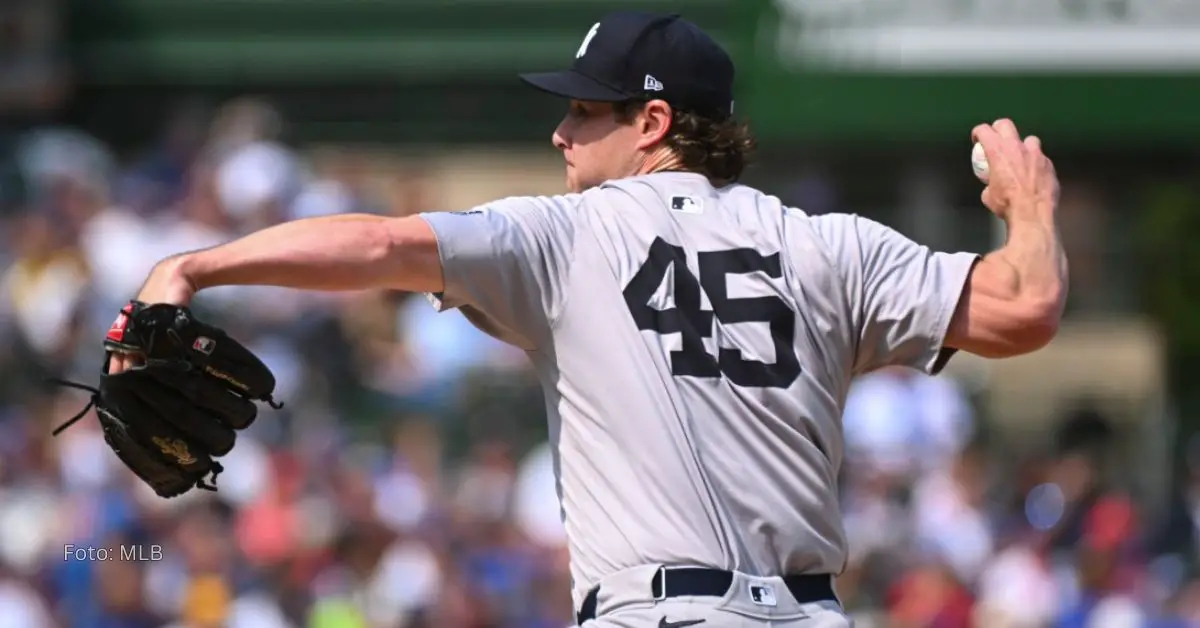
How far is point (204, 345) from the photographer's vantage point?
10.3 feet

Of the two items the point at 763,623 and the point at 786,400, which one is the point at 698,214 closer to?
the point at 786,400

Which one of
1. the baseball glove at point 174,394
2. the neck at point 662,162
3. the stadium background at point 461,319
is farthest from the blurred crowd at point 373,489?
the baseball glove at point 174,394

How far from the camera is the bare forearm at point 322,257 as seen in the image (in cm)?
304

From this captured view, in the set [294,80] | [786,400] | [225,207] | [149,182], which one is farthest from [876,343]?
[294,80]

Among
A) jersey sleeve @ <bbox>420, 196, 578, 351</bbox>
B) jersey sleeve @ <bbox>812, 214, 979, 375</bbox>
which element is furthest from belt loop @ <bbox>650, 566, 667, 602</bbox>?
jersey sleeve @ <bbox>812, 214, 979, 375</bbox>

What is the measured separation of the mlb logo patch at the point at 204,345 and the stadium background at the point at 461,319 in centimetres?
527

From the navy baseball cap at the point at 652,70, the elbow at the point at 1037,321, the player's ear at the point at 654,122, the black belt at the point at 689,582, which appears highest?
the navy baseball cap at the point at 652,70

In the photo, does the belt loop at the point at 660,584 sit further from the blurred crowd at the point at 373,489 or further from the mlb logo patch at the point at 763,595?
the blurred crowd at the point at 373,489

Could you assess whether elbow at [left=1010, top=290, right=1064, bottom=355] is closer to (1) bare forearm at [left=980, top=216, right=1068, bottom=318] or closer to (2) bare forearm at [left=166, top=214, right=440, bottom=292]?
(1) bare forearm at [left=980, top=216, right=1068, bottom=318]

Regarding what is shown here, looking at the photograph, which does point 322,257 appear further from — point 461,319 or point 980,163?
point 461,319

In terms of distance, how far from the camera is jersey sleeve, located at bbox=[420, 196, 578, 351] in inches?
126

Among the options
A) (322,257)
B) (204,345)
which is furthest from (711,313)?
(204,345)

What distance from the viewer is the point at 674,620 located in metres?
3.17

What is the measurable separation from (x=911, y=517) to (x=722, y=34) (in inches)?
203
